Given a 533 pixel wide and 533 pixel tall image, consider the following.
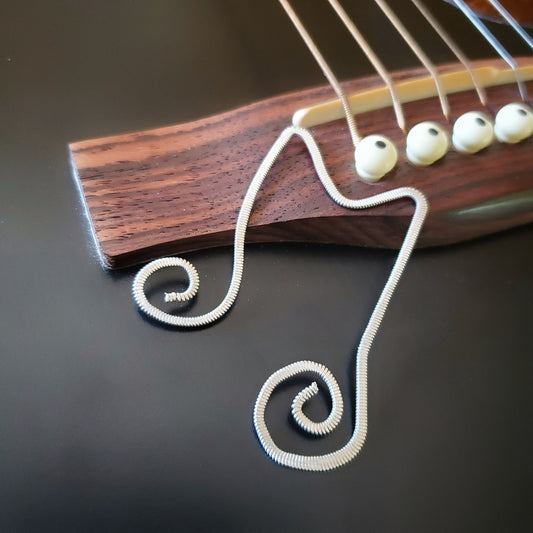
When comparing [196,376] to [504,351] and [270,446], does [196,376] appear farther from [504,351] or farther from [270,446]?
[504,351]

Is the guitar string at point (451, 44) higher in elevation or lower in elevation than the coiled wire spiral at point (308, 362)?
higher

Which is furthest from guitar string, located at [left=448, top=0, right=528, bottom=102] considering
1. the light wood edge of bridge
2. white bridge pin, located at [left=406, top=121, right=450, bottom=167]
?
white bridge pin, located at [left=406, top=121, right=450, bottom=167]

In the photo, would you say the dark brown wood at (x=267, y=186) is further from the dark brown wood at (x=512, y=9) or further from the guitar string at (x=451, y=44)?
the dark brown wood at (x=512, y=9)

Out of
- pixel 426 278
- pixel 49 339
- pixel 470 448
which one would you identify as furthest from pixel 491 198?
pixel 49 339

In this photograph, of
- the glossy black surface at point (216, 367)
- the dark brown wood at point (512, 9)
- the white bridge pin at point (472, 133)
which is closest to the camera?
the glossy black surface at point (216, 367)

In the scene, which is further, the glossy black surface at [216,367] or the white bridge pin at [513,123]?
the white bridge pin at [513,123]

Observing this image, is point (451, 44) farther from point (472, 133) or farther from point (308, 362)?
point (308, 362)

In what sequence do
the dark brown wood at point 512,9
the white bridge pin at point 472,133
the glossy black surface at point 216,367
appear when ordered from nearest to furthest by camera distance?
1. the glossy black surface at point 216,367
2. the white bridge pin at point 472,133
3. the dark brown wood at point 512,9

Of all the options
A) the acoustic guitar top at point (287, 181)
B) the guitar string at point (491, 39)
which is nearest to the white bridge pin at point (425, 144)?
Answer: the acoustic guitar top at point (287, 181)
